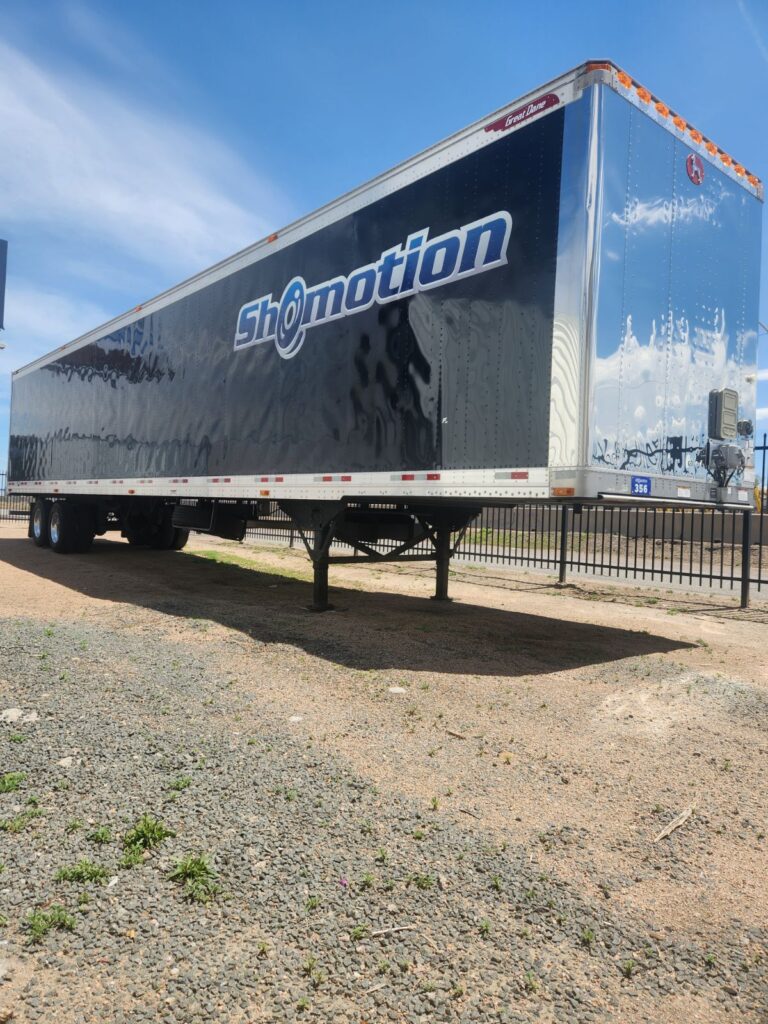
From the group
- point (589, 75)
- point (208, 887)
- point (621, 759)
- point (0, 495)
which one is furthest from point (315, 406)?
point (0, 495)

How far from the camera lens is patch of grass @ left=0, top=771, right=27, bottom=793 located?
3436 millimetres

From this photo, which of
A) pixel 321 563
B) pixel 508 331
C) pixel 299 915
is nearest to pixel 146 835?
pixel 299 915

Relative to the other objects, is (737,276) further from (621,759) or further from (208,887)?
(208,887)

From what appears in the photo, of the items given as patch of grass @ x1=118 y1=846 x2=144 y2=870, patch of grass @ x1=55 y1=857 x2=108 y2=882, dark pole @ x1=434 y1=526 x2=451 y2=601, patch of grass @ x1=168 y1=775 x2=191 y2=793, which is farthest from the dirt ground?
patch of grass @ x1=55 y1=857 x2=108 y2=882

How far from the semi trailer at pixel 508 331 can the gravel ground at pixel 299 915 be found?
331 cm

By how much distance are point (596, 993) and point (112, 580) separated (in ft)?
31.8

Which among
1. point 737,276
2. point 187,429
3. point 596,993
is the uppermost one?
point 737,276

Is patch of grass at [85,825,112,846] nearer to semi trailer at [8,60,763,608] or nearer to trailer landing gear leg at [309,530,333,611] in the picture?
semi trailer at [8,60,763,608]

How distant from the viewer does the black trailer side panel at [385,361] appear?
19.8ft

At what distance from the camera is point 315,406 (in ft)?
27.3

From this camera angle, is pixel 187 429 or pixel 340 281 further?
pixel 187 429

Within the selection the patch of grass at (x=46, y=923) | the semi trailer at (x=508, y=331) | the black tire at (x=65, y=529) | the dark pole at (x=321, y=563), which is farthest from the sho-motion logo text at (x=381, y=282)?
the black tire at (x=65, y=529)

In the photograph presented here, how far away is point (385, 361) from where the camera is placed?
7.38 m

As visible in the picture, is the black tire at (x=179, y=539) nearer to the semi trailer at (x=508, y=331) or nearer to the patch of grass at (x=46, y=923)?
the semi trailer at (x=508, y=331)
